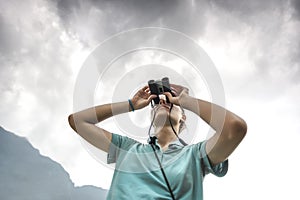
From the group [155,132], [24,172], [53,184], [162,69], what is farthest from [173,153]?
[53,184]

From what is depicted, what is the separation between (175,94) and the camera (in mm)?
1359

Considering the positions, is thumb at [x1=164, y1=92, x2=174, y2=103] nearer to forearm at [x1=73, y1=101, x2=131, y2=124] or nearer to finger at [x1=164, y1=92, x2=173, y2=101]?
finger at [x1=164, y1=92, x2=173, y2=101]

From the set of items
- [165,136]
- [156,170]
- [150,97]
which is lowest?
[156,170]

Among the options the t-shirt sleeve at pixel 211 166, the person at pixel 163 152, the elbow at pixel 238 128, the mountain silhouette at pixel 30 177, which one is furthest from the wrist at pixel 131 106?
the mountain silhouette at pixel 30 177

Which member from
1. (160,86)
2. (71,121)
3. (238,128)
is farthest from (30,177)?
(238,128)

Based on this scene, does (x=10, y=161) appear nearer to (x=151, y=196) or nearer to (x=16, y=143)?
(x=16, y=143)

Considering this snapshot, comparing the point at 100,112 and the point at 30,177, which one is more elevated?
the point at 30,177

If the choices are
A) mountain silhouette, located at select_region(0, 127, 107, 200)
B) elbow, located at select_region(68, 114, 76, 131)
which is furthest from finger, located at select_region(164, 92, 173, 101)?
mountain silhouette, located at select_region(0, 127, 107, 200)

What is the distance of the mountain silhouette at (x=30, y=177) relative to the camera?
1781cm

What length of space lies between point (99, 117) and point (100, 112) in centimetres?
3

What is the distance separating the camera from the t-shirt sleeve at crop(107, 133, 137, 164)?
1.33m

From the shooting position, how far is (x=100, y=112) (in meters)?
1.43

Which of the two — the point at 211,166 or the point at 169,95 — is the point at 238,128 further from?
the point at 169,95

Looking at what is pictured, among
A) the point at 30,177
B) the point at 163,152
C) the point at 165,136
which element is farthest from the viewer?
the point at 30,177
